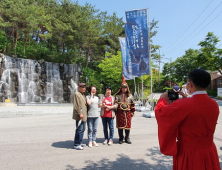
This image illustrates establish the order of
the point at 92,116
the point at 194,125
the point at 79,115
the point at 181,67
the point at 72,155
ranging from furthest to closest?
the point at 181,67
the point at 92,116
the point at 79,115
the point at 72,155
the point at 194,125

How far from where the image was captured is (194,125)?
74.4 inches

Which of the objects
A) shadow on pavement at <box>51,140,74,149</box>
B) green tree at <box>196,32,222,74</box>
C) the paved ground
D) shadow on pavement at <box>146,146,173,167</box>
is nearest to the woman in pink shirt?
the paved ground

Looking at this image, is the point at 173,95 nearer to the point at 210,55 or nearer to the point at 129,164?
the point at 129,164

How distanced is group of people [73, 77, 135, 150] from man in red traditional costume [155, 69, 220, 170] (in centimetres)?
292

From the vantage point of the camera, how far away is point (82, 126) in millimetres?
4648

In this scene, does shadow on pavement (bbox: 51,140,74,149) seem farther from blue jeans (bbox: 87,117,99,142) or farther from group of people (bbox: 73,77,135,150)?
blue jeans (bbox: 87,117,99,142)

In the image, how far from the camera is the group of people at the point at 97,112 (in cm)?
464

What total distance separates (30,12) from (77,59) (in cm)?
1023

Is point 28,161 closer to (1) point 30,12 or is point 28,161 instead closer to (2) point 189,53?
(1) point 30,12

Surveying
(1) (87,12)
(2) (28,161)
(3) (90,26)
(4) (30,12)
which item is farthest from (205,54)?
(2) (28,161)

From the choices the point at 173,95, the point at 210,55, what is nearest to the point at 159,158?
the point at 173,95

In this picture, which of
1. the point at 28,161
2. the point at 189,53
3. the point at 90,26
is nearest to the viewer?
the point at 28,161

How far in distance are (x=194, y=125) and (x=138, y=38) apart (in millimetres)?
8291

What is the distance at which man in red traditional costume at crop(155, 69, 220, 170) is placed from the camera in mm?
1879
